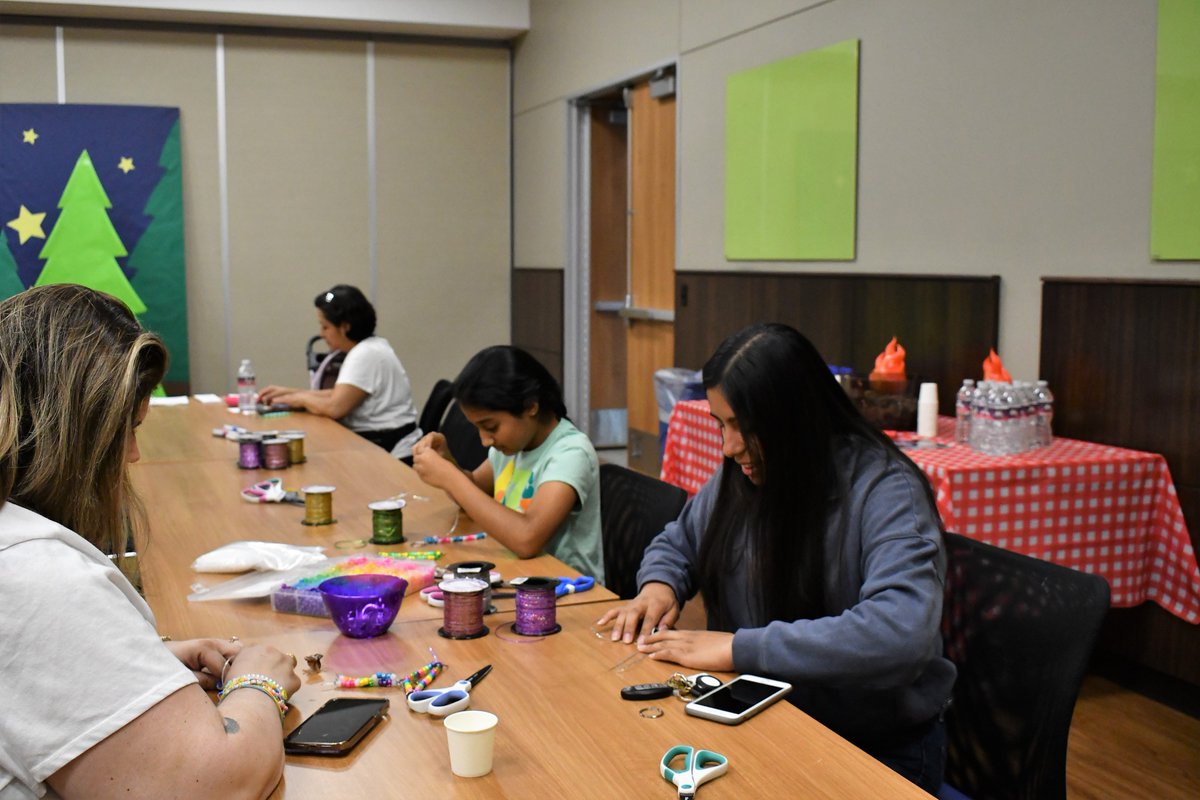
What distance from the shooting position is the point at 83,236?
7.47 meters

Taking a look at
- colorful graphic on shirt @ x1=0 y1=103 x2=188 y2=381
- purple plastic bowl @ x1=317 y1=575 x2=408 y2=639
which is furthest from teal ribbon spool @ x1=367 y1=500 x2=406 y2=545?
colorful graphic on shirt @ x1=0 y1=103 x2=188 y2=381

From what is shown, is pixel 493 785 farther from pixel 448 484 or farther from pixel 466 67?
pixel 466 67

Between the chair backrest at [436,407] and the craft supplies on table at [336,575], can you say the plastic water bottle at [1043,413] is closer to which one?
the craft supplies on table at [336,575]

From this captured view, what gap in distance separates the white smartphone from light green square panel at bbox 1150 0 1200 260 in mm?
2257

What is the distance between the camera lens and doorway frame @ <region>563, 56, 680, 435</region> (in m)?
7.49

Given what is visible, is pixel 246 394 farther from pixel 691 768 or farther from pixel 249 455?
pixel 691 768

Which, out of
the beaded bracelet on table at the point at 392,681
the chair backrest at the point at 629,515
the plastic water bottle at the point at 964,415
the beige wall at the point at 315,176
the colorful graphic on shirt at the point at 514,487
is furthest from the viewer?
the beige wall at the point at 315,176

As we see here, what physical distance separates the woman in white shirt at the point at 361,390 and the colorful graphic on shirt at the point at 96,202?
307 centimetres

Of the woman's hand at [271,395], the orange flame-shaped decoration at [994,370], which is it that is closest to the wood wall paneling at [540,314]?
the woman's hand at [271,395]

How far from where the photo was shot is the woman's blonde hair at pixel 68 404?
1195 mm

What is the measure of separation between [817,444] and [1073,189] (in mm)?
2258

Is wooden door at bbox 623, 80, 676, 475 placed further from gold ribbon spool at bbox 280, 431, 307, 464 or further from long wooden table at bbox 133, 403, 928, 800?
long wooden table at bbox 133, 403, 928, 800

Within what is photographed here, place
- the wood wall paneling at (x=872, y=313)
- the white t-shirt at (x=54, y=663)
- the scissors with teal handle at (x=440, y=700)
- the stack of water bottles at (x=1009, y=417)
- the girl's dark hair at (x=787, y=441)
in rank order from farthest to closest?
the wood wall paneling at (x=872, y=313) → the stack of water bottles at (x=1009, y=417) → the girl's dark hair at (x=787, y=441) → the scissors with teal handle at (x=440, y=700) → the white t-shirt at (x=54, y=663)

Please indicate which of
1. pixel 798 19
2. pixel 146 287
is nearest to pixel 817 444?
pixel 798 19
